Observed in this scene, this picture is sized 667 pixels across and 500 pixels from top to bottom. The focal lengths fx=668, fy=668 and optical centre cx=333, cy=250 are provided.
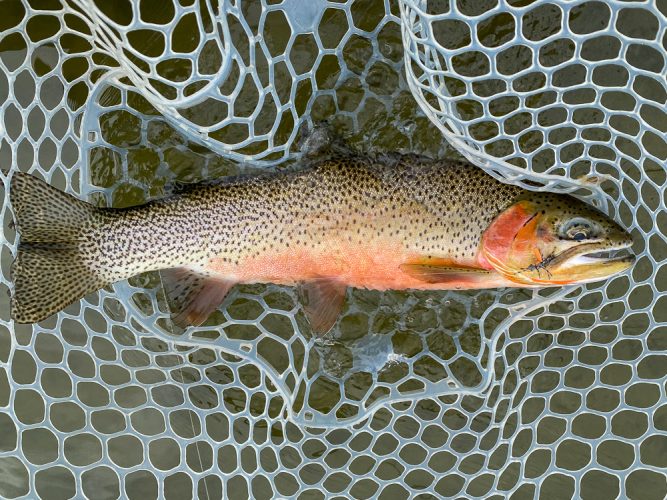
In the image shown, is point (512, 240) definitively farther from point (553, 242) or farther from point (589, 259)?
point (589, 259)

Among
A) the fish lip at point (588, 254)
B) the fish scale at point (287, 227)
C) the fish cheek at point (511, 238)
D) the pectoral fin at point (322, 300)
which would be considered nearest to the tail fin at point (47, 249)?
the fish scale at point (287, 227)

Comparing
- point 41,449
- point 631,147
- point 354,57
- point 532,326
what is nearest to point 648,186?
point 631,147

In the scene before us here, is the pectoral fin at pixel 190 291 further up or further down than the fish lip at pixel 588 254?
further down

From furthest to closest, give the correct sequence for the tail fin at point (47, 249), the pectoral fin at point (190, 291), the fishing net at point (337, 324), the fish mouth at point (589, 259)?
the fishing net at point (337, 324) < the pectoral fin at point (190, 291) < the tail fin at point (47, 249) < the fish mouth at point (589, 259)

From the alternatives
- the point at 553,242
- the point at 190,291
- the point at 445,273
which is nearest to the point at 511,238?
the point at 553,242

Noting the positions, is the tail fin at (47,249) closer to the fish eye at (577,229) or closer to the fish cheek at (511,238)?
the fish cheek at (511,238)
